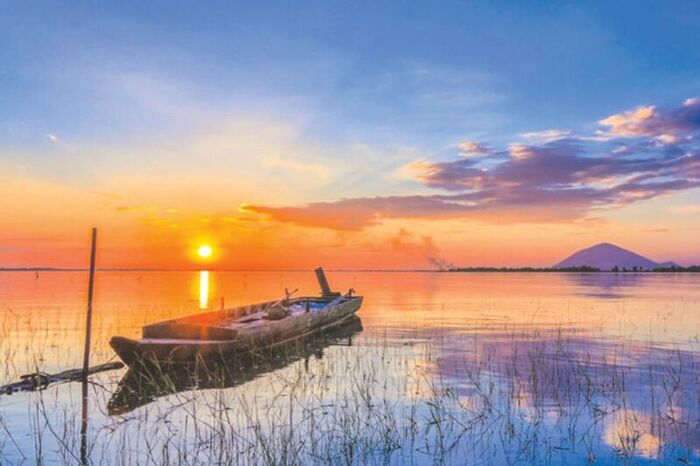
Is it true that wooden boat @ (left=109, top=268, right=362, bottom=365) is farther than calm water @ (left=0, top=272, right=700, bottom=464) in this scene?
Yes

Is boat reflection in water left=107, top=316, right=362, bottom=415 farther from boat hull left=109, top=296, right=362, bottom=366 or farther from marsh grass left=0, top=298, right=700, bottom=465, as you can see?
boat hull left=109, top=296, right=362, bottom=366

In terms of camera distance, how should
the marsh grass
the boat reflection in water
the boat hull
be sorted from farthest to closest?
the boat hull, the boat reflection in water, the marsh grass

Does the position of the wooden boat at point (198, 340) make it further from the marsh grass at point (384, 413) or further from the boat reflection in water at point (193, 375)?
the marsh grass at point (384, 413)

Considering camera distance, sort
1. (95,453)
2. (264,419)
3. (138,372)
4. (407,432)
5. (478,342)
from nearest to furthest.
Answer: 1. (95,453)
2. (407,432)
3. (264,419)
4. (138,372)
5. (478,342)

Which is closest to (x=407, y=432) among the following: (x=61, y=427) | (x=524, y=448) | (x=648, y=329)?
(x=524, y=448)

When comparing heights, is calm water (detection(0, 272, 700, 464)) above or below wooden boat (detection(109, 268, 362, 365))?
below

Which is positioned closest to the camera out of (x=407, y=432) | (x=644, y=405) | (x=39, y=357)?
(x=407, y=432)

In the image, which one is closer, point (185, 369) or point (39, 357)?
point (185, 369)

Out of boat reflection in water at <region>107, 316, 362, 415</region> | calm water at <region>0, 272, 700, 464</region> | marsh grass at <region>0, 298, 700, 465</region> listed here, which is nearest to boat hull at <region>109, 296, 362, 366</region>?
boat reflection in water at <region>107, 316, 362, 415</region>

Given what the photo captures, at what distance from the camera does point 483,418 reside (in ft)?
39.8

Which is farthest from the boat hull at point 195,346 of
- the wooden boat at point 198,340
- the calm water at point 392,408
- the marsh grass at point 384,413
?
the calm water at point 392,408

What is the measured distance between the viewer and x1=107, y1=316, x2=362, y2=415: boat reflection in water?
13948 mm

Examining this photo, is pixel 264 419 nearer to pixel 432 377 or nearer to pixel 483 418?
pixel 483 418

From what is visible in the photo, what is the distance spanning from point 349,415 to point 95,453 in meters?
4.77
